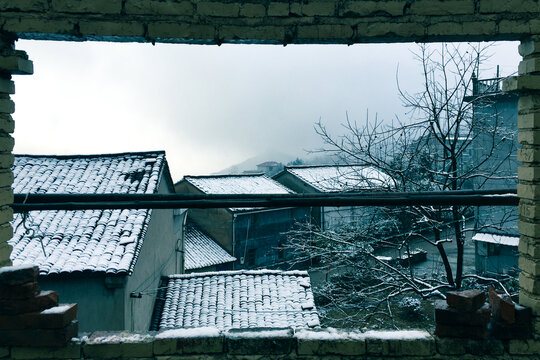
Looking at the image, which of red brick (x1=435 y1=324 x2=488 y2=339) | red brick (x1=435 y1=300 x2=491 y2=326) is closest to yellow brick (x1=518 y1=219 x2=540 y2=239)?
red brick (x1=435 y1=300 x2=491 y2=326)

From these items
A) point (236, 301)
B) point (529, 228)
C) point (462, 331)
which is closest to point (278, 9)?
point (529, 228)

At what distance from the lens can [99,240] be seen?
324 inches

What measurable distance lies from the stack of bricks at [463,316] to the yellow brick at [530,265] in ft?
1.19

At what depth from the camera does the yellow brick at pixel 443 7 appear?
2.80 meters

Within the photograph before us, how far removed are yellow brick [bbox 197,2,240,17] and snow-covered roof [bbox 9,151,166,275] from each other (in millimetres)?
4786

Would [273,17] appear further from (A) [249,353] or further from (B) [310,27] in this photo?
(A) [249,353]

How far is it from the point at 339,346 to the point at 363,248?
6254mm

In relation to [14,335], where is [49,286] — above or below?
below

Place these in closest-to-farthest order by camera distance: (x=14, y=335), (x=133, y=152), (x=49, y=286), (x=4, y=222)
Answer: (x=14, y=335) → (x=4, y=222) → (x=49, y=286) → (x=133, y=152)

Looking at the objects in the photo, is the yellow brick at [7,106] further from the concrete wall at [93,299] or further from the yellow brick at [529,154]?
the concrete wall at [93,299]

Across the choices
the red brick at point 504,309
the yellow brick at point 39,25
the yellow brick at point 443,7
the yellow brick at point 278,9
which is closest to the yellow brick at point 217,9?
the yellow brick at point 278,9

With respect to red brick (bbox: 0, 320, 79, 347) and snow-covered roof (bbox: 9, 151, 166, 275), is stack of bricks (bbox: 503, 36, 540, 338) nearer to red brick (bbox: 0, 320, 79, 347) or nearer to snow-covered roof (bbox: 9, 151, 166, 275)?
red brick (bbox: 0, 320, 79, 347)

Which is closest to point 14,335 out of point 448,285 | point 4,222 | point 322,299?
point 4,222

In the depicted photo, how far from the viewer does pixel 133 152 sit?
11.4 meters
